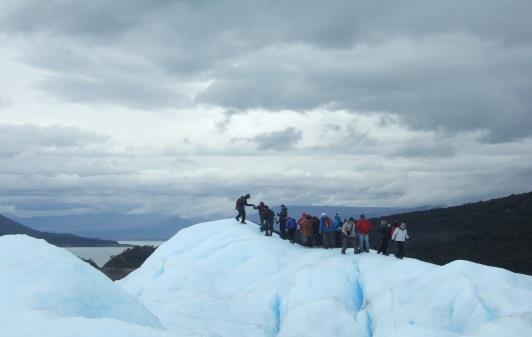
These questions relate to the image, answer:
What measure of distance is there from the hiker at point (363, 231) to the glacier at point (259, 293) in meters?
0.98

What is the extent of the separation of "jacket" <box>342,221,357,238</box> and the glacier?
1145mm

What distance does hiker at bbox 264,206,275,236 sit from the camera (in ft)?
107

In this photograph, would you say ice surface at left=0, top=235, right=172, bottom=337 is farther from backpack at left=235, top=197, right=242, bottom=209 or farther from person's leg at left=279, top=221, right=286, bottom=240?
person's leg at left=279, top=221, right=286, bottom=240

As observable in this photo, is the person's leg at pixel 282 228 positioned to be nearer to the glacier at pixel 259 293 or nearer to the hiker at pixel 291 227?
the hiker at pixel 291 227

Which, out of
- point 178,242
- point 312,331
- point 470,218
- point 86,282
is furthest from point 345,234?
point 470,218

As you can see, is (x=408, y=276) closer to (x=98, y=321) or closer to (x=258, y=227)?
(x=258, y=227)

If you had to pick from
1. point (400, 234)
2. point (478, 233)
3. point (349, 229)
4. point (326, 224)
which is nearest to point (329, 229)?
point (326, 224)

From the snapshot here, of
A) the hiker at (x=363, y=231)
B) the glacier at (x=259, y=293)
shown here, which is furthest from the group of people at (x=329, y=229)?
the glacier at (x=259, y=293)

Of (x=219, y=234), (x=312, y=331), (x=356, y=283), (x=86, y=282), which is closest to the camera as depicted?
(x=86, y=282)

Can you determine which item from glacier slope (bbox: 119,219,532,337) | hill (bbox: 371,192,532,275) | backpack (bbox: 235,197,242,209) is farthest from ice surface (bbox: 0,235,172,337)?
hill (bbox: 371,192,532,275)

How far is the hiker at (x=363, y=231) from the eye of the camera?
96.6ft

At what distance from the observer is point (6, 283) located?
17062mm

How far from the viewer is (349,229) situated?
97.7 feet

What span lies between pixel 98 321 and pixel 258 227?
21.8 metres
